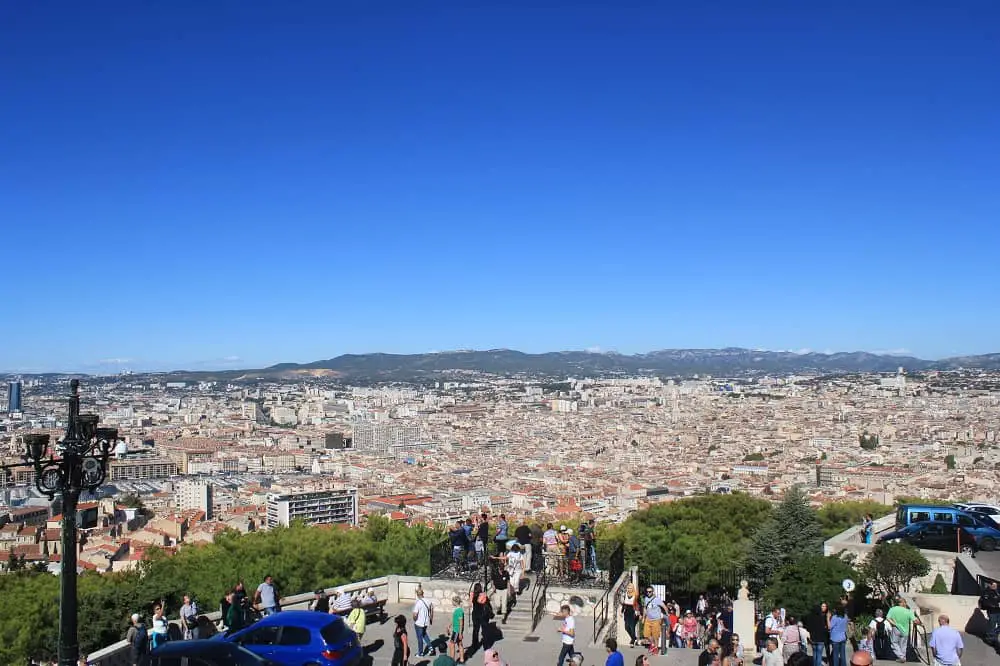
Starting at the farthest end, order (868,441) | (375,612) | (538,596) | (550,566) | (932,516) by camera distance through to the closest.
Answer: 1. (868,441)
2. (932,516)
3. (550,566)
4. (538,596)
5. (375,612)

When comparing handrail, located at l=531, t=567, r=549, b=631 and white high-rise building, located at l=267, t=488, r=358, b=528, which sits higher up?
handrail, located at l=531, t=567, r=549, b=631

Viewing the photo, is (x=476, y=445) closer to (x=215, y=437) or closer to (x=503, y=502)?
(x=215, y=437)

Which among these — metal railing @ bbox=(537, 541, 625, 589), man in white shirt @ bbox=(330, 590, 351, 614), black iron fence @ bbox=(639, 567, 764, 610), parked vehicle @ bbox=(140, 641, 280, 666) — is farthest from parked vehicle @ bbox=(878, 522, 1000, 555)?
parked vehicle @ bbox=(140, 641, 280, 666)

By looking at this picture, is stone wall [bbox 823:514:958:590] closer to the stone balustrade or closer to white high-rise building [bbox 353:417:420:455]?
the stone balustrade

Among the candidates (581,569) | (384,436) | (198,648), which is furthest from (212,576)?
(384,436)

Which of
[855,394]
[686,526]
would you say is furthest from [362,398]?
[686,526]

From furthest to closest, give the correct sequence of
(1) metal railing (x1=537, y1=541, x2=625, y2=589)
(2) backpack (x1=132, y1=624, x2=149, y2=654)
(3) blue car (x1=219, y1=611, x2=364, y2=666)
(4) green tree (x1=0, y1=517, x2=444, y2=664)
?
(1) metal railing (x1=537, y1=541, x2=625, y2=589)
(4) green tree (x1=0, y1=517, x2=444, y2=664)
(2) backpack (x1=132, y1=624, x2=149, y2=654)
(3) blue car (x1=219, y1=611, x2=364, y2=666)

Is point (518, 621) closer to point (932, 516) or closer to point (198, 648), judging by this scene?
point (198, 648)

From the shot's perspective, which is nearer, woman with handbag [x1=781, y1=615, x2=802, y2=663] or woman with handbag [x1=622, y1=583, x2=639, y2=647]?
woman with handbag [x1=781, y1=615, x2=802, y2=663]
